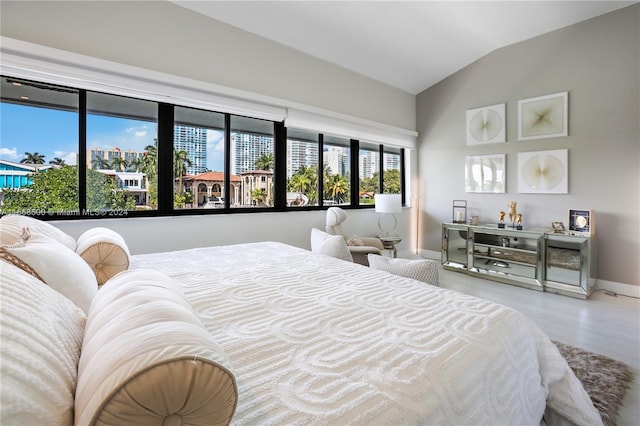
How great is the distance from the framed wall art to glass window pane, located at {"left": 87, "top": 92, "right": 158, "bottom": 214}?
474cm

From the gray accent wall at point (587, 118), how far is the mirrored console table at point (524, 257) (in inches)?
15.0

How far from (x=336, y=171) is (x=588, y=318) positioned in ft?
11.2

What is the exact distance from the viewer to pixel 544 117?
13.4 feet

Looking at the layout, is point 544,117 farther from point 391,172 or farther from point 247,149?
point 247,149

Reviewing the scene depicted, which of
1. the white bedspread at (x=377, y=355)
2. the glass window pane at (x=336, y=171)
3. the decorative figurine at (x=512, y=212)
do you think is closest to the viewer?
the white bedspread at (x=377, y=355)

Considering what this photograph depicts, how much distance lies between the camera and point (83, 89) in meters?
2.70

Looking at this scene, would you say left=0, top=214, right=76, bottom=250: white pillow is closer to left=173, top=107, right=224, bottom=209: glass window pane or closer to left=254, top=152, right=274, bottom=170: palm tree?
left=173, top=107, right=224, bottom=209: glass window pane

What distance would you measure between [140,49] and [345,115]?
8.49ft

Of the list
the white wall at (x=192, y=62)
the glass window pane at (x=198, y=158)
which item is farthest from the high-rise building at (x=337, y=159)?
the glass window pane at (x=198, y=158)

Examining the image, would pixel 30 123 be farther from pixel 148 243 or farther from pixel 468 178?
pixel 468 178

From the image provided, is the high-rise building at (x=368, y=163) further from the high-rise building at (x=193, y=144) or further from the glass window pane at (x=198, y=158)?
the high-rise building at (x=193, y=144)

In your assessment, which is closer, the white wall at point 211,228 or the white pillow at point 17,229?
the white pillow at point 17,229

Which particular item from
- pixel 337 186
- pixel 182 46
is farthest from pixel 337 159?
pixel 182 46

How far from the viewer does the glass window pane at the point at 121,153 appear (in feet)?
9.28
